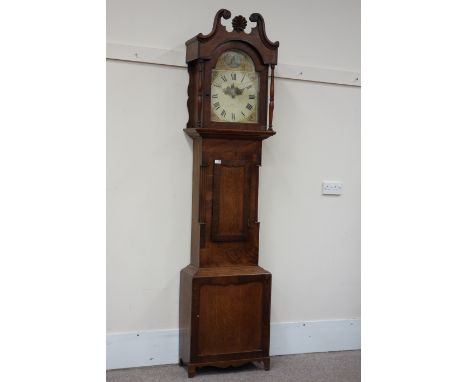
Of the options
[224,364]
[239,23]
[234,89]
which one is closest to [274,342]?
[224,364]

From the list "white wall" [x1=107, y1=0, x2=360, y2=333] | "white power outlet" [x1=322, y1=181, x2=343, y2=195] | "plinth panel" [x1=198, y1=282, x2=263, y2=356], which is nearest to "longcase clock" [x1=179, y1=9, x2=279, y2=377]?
"plinth panel" [x1=198, y1=282, x2=263, y2=356]

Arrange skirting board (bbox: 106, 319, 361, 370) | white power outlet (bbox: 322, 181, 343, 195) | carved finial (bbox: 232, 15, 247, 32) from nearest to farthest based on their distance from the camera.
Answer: carved finial (bbox: 232, 15, 247, 32), skirting board (bbox: 106, 319, 361, 370), white power outlet (bbox: 322, 181, 343, 195)

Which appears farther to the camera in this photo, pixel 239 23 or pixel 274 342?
pixel 274 342

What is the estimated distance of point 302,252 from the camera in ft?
11.5

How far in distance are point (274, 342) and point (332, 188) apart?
3.20 ft

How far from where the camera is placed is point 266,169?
133 inches

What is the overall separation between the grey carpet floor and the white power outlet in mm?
982

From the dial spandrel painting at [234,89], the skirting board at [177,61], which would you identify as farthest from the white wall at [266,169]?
the dial spandrel painting at [234,89]

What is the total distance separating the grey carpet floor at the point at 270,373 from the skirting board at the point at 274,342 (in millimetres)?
56

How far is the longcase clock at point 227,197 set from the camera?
3025 millimetres

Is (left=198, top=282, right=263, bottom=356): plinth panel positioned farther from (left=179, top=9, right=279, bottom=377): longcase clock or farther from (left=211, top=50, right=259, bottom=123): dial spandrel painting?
(left=211, top=50, right=259, bottom=123): dial spandrel painting

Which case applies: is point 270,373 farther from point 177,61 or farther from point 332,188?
point 177,61

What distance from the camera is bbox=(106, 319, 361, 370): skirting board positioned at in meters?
3.14
